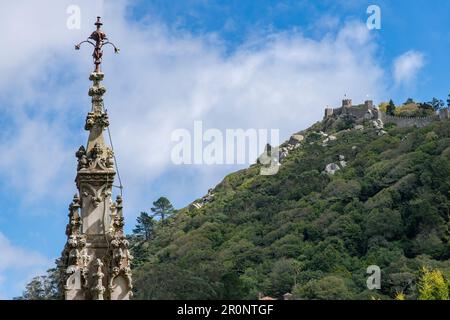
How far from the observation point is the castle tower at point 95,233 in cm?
1321

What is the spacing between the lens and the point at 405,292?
386 ft

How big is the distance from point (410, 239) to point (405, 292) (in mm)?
38103

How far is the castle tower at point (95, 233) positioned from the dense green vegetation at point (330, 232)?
3516 inches

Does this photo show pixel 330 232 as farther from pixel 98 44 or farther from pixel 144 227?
pixel 98 44

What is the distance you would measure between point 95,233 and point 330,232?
15236cm

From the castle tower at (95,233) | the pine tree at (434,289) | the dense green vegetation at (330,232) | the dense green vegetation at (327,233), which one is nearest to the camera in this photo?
the castle tower at (95,233)

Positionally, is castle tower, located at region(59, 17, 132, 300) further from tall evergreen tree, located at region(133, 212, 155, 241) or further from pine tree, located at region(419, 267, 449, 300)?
tall evergreen tree, located at region(133, 212, 155, 241)

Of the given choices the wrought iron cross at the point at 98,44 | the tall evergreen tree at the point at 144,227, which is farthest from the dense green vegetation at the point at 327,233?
the wrought iron cross at the point at 98,44

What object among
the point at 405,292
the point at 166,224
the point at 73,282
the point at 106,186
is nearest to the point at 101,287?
the point at 73,282

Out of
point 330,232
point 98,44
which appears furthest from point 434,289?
point 98,44

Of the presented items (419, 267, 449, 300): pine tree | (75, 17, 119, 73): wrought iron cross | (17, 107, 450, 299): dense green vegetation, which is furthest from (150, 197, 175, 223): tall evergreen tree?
(75, 17, 119, 73): wrought iron cross

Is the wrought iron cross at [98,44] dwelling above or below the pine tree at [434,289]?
below

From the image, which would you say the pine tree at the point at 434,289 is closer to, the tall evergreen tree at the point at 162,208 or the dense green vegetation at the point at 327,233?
the dense green vegetation at the point at 327,233

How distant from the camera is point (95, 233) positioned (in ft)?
44.5
